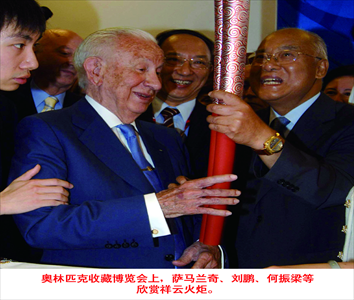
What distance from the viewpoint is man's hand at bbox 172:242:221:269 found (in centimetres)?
185

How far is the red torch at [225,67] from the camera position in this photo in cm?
174

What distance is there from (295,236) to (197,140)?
91 cm

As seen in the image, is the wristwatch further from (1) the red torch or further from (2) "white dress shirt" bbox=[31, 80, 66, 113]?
(2) "white dress shirt" bbox=[31, 80, 66, 113]

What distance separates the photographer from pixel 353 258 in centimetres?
154

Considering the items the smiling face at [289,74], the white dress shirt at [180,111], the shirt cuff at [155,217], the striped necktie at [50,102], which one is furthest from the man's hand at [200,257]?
the striped necktie at [50,102]

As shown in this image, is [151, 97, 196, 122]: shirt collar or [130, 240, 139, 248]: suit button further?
[151, 97, 196, 122]: shirt collar

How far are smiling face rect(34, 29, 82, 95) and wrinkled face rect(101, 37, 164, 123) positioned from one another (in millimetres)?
963

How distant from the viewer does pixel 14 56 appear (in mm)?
1865

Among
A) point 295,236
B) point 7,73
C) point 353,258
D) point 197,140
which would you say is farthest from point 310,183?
point 7,73

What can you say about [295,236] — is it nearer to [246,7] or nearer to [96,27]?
[246,7]

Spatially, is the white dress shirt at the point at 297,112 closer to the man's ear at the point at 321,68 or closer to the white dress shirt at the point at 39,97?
the man's ear at the point at 321,68

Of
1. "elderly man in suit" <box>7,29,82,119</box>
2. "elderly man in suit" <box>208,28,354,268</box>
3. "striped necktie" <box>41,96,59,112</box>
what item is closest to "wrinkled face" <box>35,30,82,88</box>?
"elderly man in suit" <box>7,29,82,119</box>

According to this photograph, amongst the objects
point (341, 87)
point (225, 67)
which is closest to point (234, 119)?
point (225, 67)

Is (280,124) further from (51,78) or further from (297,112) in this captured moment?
(51,78)
